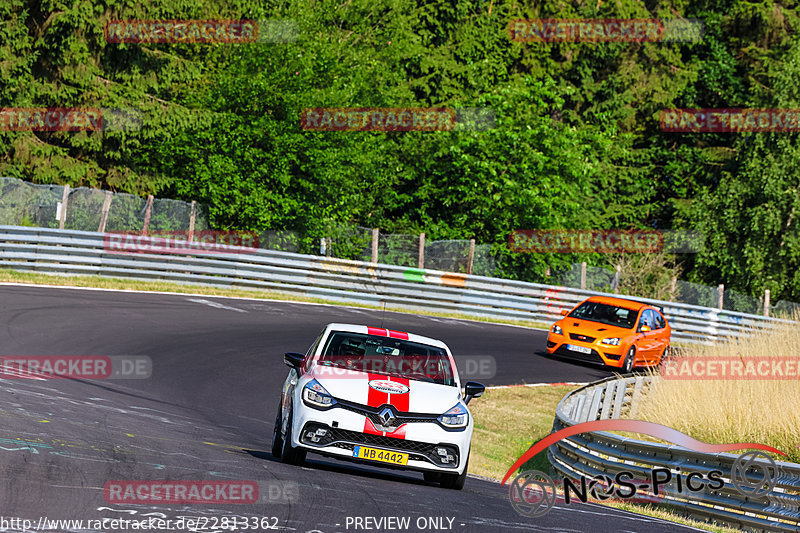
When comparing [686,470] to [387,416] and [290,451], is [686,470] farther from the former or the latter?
[290,451]

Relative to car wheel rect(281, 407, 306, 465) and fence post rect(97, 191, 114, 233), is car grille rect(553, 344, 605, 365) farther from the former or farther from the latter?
car wheel rect(281, 407, 306, 465)

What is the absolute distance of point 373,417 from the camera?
9109 millimetres

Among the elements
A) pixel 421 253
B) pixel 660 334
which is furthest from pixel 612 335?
pixel 421 253

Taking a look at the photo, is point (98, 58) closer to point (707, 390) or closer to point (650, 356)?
point (650, 356)

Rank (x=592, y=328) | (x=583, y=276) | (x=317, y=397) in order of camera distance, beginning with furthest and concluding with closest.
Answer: (x=583, y=276)
(x=592, y=328)
(x=317, y=397)

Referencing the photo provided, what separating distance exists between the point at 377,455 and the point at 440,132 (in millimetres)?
31853

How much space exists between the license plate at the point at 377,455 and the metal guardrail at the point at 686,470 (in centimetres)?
323

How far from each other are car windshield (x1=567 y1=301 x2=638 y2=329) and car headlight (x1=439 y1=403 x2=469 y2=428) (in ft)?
47.5

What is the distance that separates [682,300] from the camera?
123 feet

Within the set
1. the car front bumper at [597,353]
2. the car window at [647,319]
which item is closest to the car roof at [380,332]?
the car front bumper at [597,353]

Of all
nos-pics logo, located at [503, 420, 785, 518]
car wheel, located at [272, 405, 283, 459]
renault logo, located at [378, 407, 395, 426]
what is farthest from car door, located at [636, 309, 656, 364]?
renault logo, located at [378, 407, 395, 426]

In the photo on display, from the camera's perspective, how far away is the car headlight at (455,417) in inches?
369

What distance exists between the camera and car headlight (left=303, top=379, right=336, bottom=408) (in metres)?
9.20

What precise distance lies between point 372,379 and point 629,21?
44644mm
